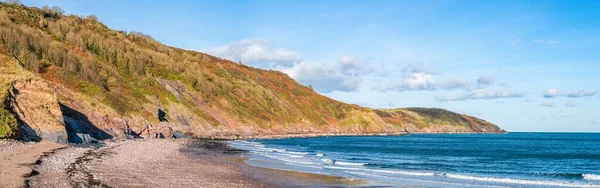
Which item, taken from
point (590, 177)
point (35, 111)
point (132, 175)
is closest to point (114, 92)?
point (35, 111)

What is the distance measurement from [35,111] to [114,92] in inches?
1140

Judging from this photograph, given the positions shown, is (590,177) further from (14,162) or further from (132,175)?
(14,162)

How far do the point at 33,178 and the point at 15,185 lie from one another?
1.85m

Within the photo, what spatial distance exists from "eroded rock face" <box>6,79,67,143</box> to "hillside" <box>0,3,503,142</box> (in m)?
0.06

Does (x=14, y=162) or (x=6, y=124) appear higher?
(x=6, y=124)

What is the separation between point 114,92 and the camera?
60.7 m

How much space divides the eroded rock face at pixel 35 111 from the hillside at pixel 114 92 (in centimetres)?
6

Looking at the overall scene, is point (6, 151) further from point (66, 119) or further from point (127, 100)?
point (127, 100)

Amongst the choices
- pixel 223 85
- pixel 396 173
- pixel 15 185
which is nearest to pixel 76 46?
pixel 223 85

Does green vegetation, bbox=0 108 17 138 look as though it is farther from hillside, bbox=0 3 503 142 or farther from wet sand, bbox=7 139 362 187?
wet sand, bbox=7 139 362 187

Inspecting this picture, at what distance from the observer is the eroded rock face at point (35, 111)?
30.9 metres

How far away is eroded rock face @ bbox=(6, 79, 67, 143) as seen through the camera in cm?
3094

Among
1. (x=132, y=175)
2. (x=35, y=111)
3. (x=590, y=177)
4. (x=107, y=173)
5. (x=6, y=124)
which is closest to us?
(x=107, y=173)

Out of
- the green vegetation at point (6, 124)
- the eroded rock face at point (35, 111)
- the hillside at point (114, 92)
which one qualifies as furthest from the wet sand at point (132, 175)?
the hillside at point (114, 92)
